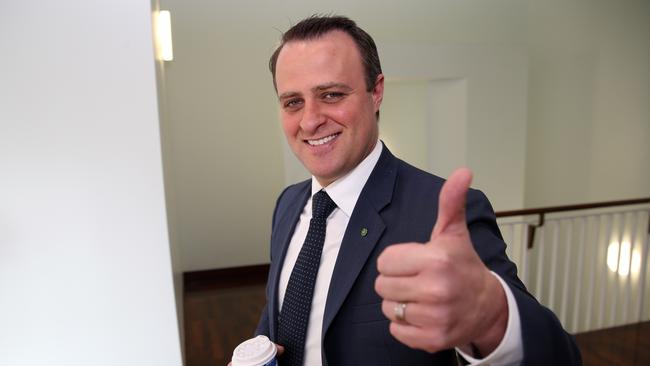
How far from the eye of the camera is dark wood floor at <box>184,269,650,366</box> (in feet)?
10.1

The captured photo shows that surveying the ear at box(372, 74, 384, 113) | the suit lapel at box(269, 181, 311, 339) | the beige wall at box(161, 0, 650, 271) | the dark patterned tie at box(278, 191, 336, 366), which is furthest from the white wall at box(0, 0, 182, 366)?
the beige wall at box(161, 0, 650, 271)

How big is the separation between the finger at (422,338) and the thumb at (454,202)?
0.46 feet

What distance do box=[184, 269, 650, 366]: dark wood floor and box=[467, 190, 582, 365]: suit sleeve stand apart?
2855 mm

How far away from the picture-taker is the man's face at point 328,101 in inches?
39.6

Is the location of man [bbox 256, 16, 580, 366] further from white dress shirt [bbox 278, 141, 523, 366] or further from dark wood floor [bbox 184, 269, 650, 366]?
dark wood floor [bbox 184, 269, 650, 366]

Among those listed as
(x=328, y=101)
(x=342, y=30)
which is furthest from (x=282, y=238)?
(x=342, y=30)

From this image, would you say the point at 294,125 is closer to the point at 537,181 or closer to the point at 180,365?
the point at 180,365

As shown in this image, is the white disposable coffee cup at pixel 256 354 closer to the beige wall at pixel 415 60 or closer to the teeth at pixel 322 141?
the teeth at pixel 322 141

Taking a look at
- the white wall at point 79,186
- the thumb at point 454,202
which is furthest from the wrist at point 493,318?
the white wall at point 79,186

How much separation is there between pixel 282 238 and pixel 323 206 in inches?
10.3

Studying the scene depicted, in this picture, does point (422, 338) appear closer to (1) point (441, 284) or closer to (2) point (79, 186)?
(1) point (441, 284)

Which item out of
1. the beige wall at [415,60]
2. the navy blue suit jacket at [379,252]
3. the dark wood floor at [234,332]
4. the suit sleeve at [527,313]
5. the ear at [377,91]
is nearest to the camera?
the suit sleeve at [527,313]

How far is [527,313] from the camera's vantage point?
0.67 m

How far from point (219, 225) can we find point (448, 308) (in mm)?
4807
